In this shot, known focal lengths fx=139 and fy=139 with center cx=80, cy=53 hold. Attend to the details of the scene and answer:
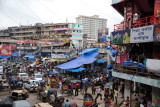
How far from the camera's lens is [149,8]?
14555 millimetres

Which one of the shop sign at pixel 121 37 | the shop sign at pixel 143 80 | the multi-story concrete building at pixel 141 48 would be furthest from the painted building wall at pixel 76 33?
the shop sign at pixel 143 80

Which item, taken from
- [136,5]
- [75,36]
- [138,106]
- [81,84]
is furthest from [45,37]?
[138,106]

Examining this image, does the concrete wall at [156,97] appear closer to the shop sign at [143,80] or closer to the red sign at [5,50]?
the shop sign at [143,80]

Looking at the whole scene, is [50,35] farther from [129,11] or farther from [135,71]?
[135,71]

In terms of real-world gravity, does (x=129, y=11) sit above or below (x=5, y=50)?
above

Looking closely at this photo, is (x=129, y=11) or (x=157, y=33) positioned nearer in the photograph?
(x=157, y=33)

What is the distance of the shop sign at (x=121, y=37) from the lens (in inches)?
461

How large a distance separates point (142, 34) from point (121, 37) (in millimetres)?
2045

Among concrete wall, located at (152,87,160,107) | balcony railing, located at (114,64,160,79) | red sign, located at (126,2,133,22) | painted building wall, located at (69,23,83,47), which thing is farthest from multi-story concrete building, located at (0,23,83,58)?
concrete wall, located at (152,87,160,107)

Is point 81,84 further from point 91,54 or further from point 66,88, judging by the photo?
point 91,54

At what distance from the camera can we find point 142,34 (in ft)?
34.5

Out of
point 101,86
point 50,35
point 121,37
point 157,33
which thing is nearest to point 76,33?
point 50,35

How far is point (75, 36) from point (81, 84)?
4139 centimetres

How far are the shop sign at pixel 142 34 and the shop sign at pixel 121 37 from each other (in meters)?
0.51
